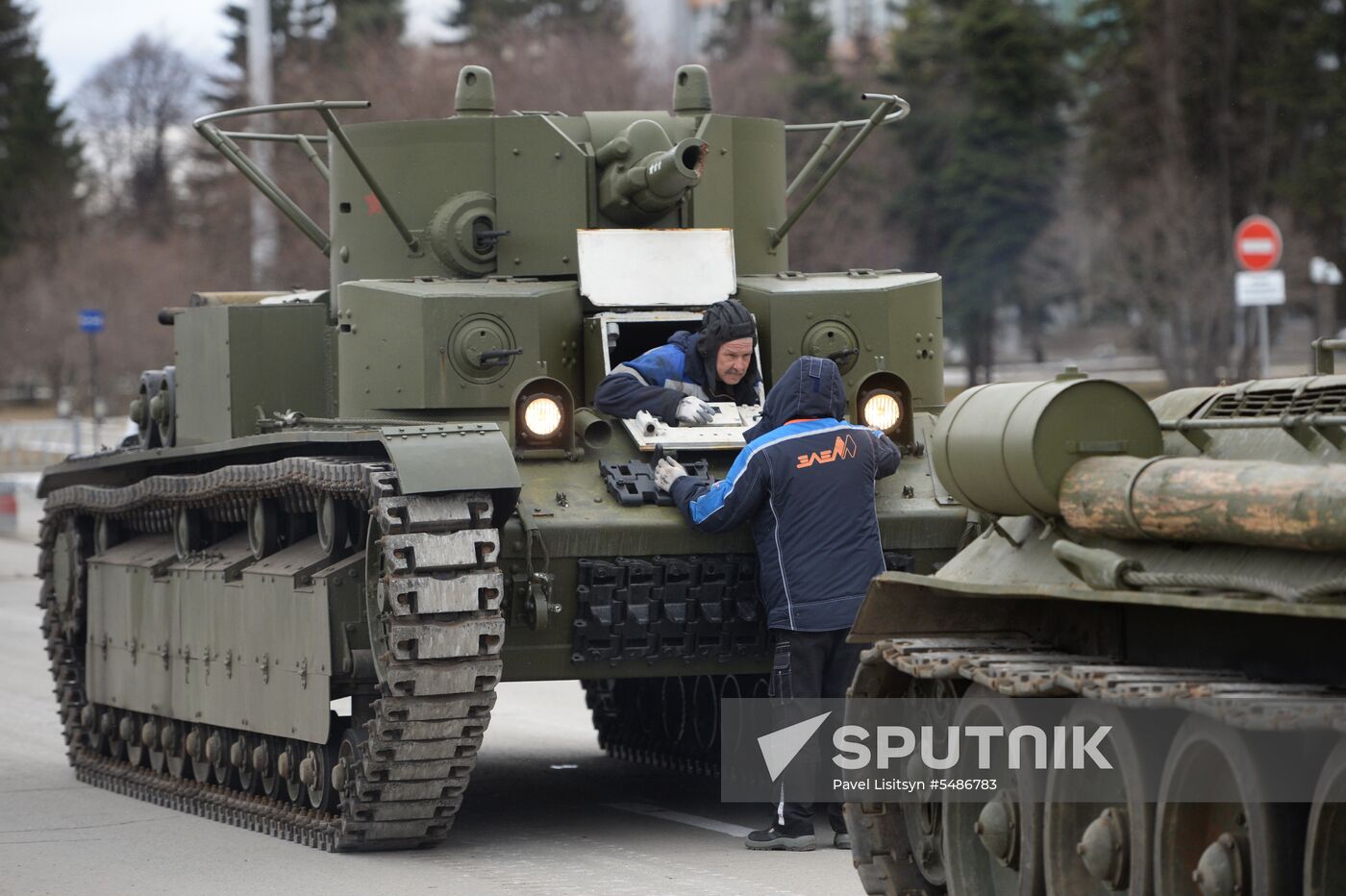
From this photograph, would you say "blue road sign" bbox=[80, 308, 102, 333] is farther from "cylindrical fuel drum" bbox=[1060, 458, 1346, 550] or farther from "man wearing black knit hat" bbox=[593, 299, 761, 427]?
"cylindrical fuel drum" bbox=[1060, 458, 1346, 550]

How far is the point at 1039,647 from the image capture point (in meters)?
6.73

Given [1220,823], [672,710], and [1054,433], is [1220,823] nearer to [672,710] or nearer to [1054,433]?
[1054,433]

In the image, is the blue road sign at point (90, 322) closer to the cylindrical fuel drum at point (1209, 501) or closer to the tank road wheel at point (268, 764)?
the tank road wheel at point (268, 764)

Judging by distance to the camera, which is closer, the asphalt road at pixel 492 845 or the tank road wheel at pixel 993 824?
the tank road wheel at pixel 993 824

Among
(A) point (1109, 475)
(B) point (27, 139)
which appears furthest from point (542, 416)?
(B) point (27, 139)

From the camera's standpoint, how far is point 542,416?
378 inches

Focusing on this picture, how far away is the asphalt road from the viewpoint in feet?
27.4

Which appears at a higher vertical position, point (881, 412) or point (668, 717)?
point (881, 412)

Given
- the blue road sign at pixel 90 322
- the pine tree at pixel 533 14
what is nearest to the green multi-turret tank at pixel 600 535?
the blue road sign at pixel 90 322

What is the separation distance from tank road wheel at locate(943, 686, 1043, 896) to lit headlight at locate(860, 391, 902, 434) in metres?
3.48

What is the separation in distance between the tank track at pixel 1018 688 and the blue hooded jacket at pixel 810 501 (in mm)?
1674

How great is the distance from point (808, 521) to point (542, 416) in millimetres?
1353

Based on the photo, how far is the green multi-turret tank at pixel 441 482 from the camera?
884 centimetres

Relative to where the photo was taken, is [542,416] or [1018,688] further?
[542,416]
